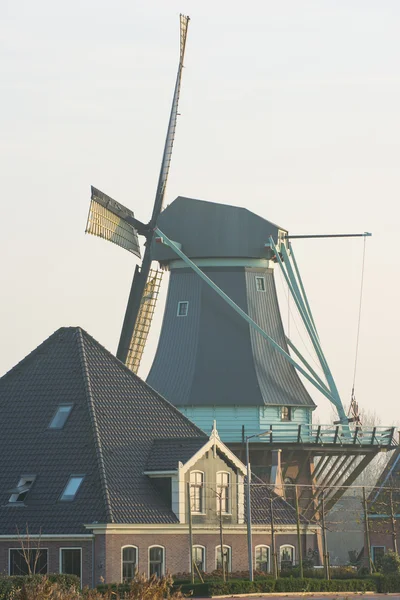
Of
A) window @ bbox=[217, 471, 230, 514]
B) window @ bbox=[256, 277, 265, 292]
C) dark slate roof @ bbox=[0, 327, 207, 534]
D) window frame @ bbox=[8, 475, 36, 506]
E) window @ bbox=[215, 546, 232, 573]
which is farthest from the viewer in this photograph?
window @ bbox=[256, 277, 265, 292]

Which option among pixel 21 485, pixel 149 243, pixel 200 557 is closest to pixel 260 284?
pixel 149 243

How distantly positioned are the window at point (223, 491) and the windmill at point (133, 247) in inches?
448

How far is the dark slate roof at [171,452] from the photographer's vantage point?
4578 cm

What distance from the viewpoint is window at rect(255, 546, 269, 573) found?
4812cm

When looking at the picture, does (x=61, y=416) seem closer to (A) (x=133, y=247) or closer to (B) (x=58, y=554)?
(B) (x=58, y=554)

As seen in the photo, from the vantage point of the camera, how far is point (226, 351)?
5844cm

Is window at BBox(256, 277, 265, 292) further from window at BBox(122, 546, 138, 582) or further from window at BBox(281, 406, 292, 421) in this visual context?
window at BBox(122, 546, 138, 582)

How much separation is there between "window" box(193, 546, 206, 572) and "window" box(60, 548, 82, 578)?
4311mm

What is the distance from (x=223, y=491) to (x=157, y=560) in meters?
4.48

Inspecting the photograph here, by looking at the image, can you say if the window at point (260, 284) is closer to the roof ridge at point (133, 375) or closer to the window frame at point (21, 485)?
the roof ridge at point (133, 375)

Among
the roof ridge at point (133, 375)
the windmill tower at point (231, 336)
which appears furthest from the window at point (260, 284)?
the roof ridge at point (133, 375)

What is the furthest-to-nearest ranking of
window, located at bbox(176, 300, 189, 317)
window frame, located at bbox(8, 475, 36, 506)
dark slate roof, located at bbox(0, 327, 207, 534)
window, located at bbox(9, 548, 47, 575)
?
1. window, located at bbox(176, 300, 189, 317)
2. window frame, located at bbox(8, 475, 36, 506)
3. dark slate roof, located at bbox(0, 327, 207, 534)
4. window, located at bbox(9, 548, 47, 575)

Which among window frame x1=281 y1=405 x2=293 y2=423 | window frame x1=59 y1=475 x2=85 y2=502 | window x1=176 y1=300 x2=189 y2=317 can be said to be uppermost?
window x1=176 y1=300 x2=189 y2=317

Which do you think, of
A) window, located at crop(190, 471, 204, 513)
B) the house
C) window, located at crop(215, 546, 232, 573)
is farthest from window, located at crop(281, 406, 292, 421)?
window, located at crop(215, 546, 232, 573)
